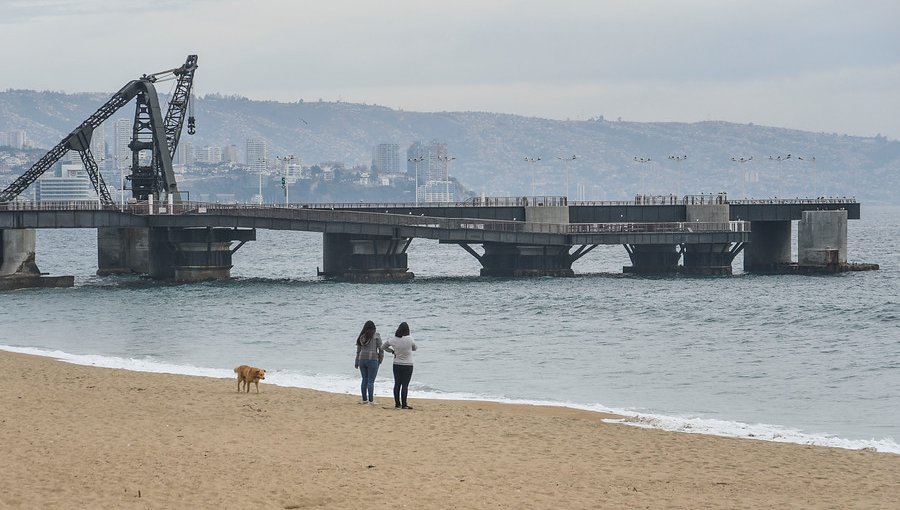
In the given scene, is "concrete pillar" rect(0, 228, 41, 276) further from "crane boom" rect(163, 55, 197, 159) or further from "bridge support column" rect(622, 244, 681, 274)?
"bridge support column" rect(622, 244, 681, 274)

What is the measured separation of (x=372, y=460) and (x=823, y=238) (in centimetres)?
9431

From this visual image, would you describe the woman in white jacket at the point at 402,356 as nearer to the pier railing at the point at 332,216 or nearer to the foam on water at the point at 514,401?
the foam on water at the point at 514,401

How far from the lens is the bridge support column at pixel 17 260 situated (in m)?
95.4

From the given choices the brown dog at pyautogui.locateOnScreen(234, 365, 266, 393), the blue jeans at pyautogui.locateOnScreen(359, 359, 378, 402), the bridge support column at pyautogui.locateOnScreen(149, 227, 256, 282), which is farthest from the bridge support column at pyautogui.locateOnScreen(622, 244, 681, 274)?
the blue jeans at pyautogui.locateOnScreen(359, 359, 378, 402)

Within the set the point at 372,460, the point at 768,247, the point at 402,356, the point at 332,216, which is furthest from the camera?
the point at 768,247

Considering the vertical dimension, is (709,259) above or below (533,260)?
above

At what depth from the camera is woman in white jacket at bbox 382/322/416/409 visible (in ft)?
105

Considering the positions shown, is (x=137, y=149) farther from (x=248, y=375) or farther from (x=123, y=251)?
(x=248, y=375)

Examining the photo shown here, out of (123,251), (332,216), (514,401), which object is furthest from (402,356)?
(123,251)

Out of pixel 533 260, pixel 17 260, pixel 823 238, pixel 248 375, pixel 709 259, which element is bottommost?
pixel 248 375

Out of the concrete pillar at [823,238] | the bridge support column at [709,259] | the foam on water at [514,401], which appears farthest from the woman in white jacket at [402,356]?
the concrete pillar at [823,238]

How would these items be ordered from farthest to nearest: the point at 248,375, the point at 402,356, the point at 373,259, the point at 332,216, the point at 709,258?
the point at 709,258
the point at 373,259
the point at 332,216
the point at 248,375
the point at 402,356

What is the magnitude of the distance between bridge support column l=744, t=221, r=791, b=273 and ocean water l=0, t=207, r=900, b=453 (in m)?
6.94

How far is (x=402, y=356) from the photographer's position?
32.4m
